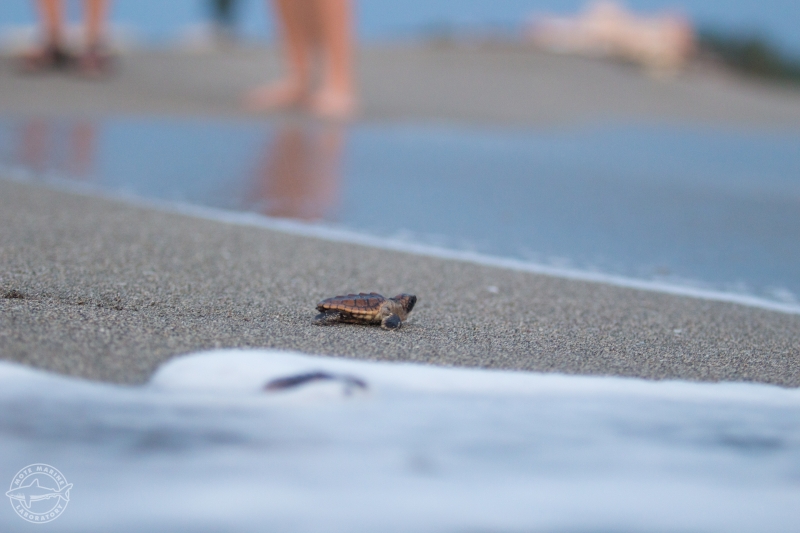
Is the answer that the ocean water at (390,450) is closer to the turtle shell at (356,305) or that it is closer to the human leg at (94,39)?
the turtle shell at (356,305)

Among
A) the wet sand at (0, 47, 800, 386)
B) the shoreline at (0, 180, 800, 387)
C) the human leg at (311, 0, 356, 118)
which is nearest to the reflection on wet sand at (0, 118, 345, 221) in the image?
the wet sand at (0, 47, 800, 386)

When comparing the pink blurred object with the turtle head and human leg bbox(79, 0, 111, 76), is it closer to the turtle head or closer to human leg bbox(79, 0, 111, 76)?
human leg bbox(79, 0, 111, 76)

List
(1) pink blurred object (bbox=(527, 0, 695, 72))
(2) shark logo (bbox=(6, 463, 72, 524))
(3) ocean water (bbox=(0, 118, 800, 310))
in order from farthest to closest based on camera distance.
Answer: (1) pink blurred object (bbox=(527, 0, 695, 72))
(3) ocean water (bbox=(0, 118, 800, 310))
(2) shark logo (bbox=(6, 463, 72, 524))

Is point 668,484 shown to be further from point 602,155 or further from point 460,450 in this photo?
point 602,155

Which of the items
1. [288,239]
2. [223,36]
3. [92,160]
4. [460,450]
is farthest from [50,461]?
[223,36]

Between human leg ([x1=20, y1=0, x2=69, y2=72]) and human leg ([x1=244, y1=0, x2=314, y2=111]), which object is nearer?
human leg ([x1=244, y1=0, x2=314, y2=111])

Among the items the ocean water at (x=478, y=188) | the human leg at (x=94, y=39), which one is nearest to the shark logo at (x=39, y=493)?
the ocean water at (x=478, y=188)
